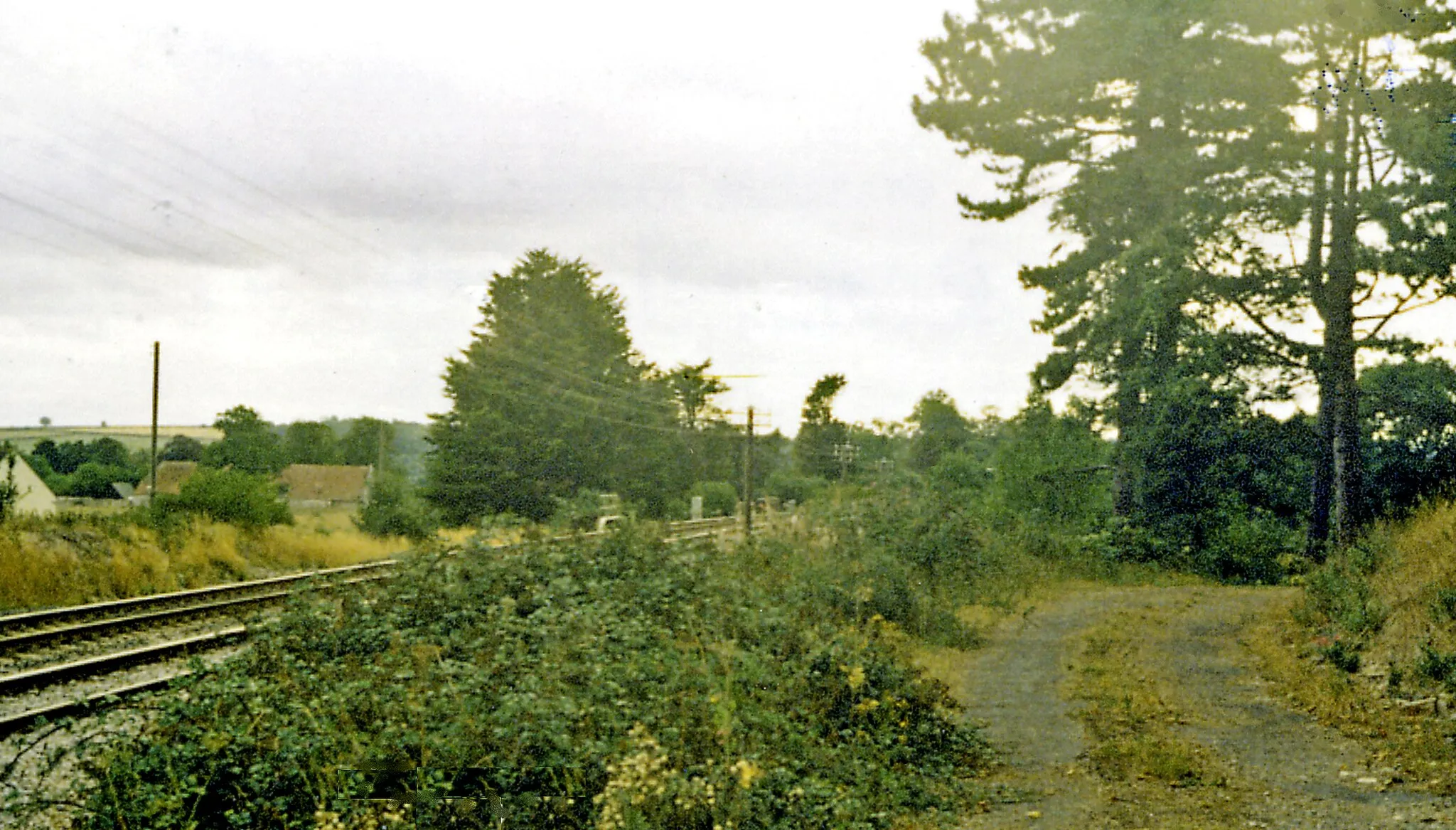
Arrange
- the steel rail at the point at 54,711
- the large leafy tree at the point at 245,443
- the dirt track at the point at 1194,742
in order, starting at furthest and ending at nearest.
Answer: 1. the large leafy tree at the point at 245,443
2. the steel rail at the point at 54,711
3. the dirt track at the point at 1194,742

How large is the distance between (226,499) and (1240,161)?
22.8m

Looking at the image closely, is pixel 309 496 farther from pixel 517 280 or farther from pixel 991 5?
pixel 991 5

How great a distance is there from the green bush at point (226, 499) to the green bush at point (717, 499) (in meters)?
30.2

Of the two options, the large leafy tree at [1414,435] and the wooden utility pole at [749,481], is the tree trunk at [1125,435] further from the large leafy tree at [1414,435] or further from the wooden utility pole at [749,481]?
the wooden utility pole at [749,481]

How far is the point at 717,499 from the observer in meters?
55.5

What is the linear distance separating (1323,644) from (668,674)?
323 inches

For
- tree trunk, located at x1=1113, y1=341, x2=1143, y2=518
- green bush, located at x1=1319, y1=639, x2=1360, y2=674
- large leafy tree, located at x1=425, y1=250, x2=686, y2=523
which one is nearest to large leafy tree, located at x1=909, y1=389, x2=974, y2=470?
large leafy tree, located at x1=425, y1=250, x2=686, y2=523

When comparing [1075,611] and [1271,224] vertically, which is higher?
[1271,224]

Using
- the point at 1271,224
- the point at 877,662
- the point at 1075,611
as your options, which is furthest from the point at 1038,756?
the point at 1271,224

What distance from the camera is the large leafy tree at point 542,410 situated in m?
42.9

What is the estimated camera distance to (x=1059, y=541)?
24.7m

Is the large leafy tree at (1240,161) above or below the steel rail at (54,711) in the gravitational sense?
above

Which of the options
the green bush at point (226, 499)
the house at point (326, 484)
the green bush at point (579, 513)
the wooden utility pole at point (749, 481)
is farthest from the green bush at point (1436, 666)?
the house at point (326, 484)

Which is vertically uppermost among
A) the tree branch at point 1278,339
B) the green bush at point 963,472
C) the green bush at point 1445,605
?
the tree branch at point 1278,339
